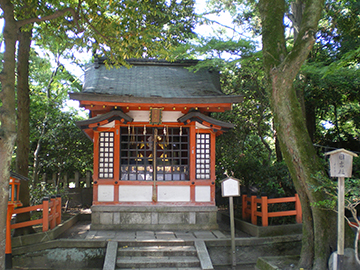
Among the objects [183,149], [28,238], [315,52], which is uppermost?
[315,52]

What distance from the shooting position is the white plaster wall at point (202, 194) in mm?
8508

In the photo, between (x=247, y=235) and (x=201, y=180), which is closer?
(x=247, y=235)

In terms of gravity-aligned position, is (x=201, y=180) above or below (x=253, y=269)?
above

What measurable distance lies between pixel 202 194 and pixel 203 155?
1.17m

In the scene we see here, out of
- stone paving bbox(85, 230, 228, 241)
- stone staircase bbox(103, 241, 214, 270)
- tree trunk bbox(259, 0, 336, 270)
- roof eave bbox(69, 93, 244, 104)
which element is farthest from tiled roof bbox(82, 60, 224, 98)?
stone staircase bbox(103, 241, 214, 270)

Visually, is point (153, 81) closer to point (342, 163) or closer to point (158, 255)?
point (158, 255)

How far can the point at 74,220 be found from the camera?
30.5ft

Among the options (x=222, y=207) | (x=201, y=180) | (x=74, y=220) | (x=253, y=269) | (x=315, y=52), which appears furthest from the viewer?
(x=222, y=207)

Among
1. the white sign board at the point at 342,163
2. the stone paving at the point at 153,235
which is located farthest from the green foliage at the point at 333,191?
the stone paving at the point at 153,235

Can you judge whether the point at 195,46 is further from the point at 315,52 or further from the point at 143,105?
the point at 315,52

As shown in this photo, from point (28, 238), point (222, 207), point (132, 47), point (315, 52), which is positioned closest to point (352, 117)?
point (315, 52)

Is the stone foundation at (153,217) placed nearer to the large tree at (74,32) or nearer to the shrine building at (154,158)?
the shrine building at (154,158)

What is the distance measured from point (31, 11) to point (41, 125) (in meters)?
6.53

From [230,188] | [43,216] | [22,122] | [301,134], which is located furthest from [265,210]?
[22,122]
